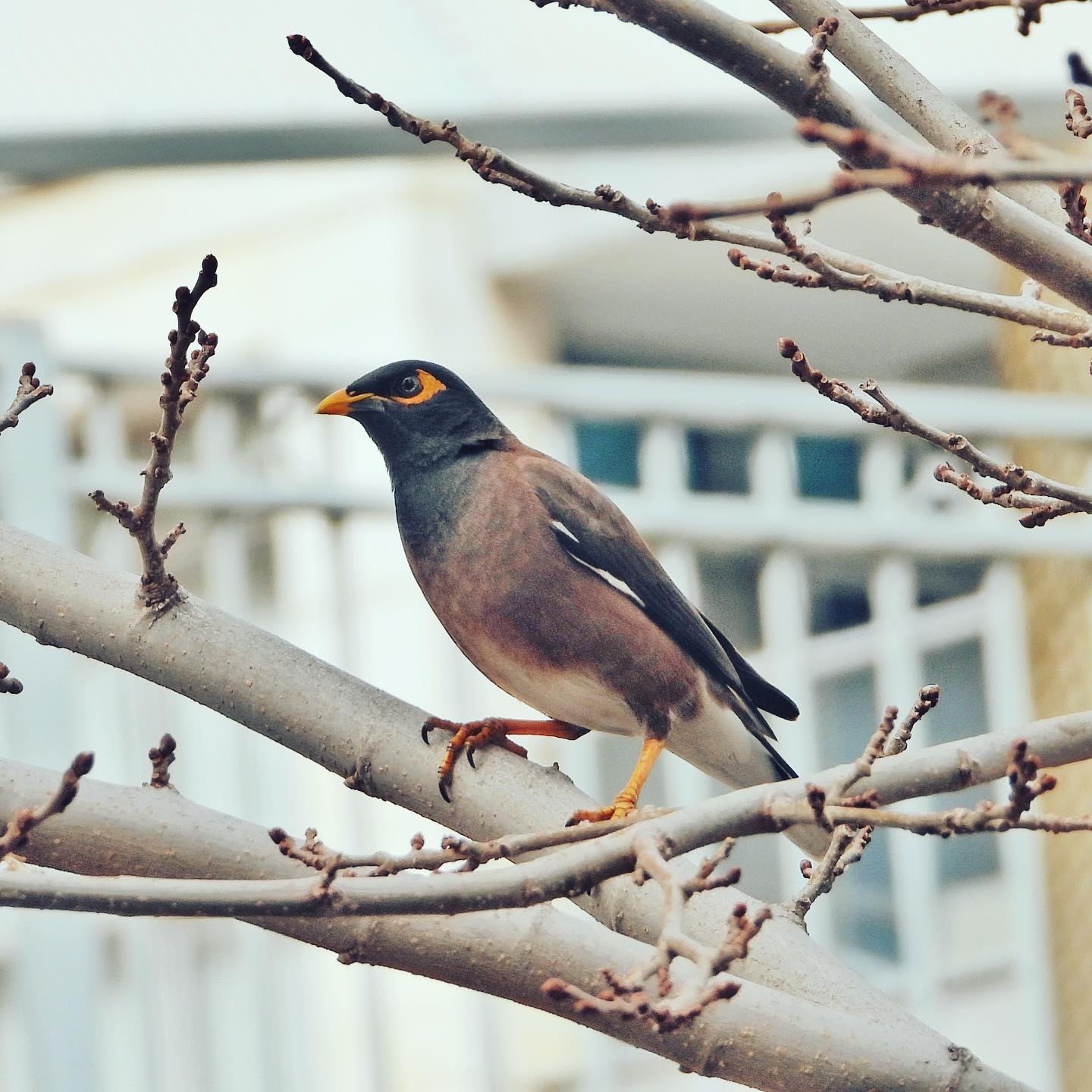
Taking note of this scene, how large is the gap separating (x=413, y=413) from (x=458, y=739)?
33.1 inches

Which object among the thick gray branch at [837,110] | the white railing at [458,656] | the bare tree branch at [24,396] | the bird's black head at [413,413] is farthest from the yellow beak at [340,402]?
the white railing at [458,656]

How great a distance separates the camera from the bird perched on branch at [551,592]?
226cm

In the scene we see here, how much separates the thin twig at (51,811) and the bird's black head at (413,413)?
1159mm

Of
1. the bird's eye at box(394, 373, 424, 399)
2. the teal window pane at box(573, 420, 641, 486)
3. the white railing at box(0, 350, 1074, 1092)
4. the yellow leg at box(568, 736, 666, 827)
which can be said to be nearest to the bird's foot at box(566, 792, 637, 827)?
the yellow leg at box(568, 736, 666, 827)

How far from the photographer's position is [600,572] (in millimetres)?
2371

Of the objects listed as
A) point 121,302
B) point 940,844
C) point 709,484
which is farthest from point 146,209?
point 940,844

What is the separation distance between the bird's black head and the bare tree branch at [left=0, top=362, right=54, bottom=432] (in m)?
0.58

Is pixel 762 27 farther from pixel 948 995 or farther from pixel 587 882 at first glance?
pixel 948 995

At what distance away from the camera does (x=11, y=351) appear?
12.6 feet

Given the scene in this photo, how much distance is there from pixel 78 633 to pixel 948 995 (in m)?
3.86

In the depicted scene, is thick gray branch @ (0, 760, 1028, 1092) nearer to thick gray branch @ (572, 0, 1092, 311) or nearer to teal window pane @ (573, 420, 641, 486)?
thick gray branch @ (572, 0, 1092, 311)

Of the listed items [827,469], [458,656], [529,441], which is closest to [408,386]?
[458,656]

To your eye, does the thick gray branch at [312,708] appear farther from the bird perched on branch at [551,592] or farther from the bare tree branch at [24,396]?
the bird perched on branch at [551,592]

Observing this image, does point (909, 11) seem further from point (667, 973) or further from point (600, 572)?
point (600, 572)
